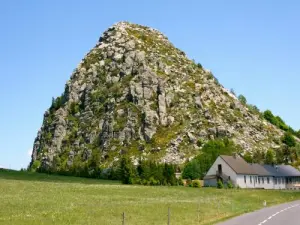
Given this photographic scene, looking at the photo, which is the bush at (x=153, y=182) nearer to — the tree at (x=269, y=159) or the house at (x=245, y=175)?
the house at (x=245, y=175)

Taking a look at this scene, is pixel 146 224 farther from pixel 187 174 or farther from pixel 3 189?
pixel 187 174

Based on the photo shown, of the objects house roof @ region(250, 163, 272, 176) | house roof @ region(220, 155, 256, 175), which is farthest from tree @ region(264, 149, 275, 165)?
house roof @ region(220, 155, 256, 175)

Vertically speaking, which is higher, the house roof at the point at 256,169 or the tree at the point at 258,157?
the tree at the point at 258,157

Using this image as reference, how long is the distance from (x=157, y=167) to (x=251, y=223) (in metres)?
87.3

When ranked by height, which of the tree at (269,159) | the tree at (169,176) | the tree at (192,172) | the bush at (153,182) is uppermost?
the tree at (269,159)

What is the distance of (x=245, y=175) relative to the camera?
136 metres

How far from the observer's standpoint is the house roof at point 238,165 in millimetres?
135250

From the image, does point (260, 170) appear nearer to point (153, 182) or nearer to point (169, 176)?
point (169, 176)

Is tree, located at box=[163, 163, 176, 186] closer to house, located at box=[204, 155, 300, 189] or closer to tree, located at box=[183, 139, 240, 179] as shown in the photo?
house, located at box=[204, 155, 300, 189]

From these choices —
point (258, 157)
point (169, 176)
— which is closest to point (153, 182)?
point (169, 176)

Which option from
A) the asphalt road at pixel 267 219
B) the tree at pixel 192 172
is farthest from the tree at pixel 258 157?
the asphalt road at pixel 267 219

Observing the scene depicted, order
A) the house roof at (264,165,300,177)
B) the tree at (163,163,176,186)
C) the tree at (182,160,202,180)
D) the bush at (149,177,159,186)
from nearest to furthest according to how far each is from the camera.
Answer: the bush at (149,177,159,186)
the tree at (163,163,176,186)
the tree at (182,160,202,180)
the house roof at (264,165,300,177)

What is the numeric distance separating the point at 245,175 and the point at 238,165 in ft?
14.1

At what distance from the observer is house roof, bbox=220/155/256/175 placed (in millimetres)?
135250
